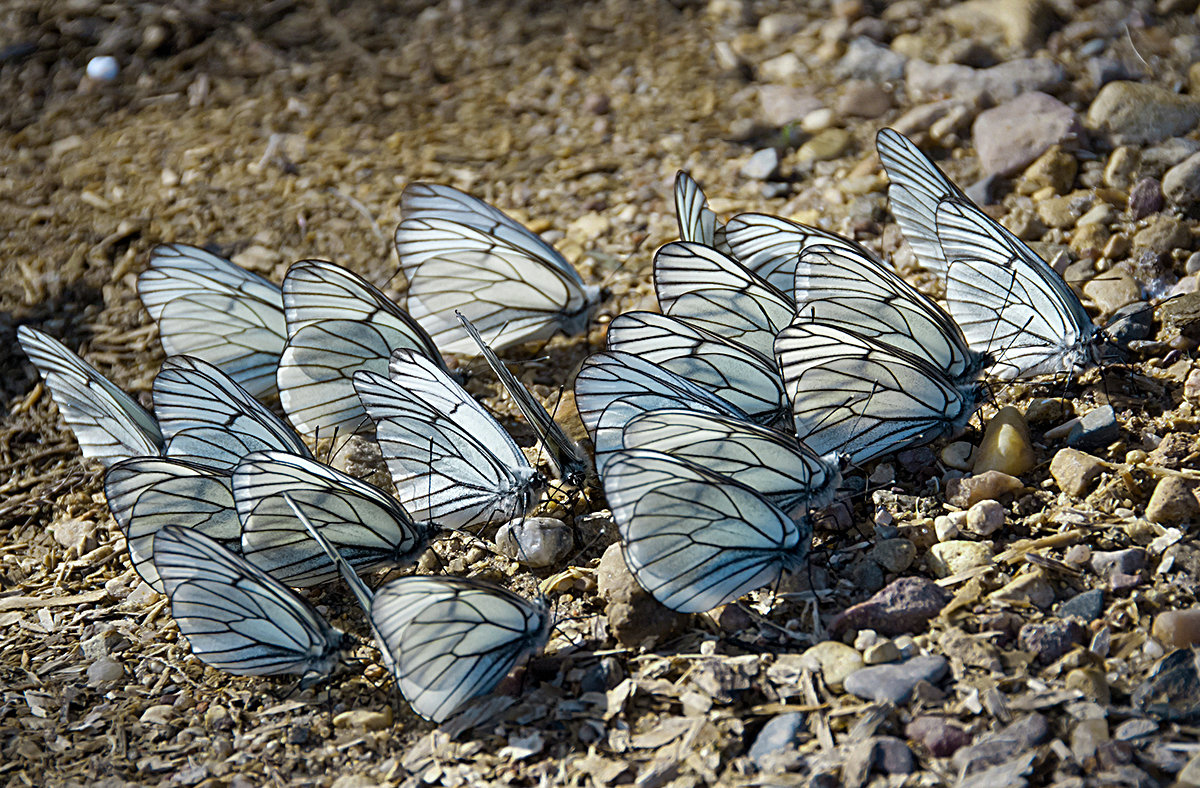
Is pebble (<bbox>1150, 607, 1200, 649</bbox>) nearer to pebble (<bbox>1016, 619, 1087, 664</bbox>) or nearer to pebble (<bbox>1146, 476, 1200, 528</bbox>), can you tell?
pebble (<bbox>1016, 619, 1087, 664</bbox>)

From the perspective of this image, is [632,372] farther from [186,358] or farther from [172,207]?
[172,207]

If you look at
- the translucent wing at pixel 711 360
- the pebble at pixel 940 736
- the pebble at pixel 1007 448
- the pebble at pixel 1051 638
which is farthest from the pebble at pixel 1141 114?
the pebble at pixel 940 736

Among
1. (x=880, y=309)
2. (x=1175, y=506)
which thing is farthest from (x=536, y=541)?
(x=1175, y=506)

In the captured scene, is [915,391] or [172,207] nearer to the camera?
[915,391]

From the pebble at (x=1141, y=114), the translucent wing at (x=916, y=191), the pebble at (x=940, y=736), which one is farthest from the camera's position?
the pebble at (x=1141, y=114)

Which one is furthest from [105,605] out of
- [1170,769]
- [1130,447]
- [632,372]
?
[1130,447]

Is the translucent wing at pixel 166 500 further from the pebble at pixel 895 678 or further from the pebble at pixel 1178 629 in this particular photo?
the pebble at pixel 1178 629
